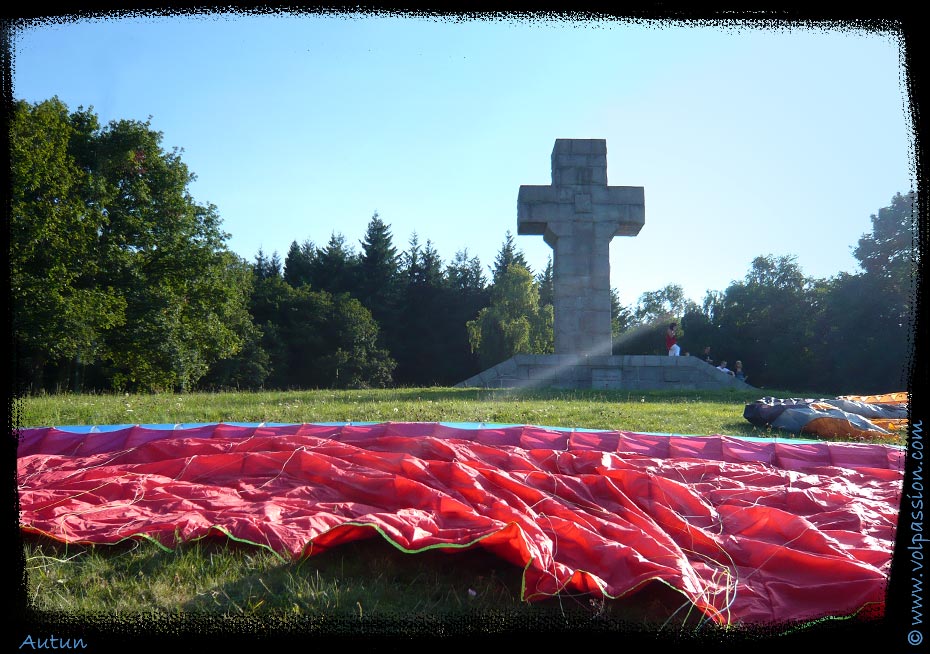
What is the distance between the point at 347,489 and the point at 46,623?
1.82 metres

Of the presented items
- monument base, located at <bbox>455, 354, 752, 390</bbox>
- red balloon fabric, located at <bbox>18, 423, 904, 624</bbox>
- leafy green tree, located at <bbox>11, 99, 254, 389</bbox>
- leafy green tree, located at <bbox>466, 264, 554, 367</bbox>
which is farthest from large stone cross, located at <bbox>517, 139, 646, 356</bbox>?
leafy green tree, located at <bbox>466, 264, 554, 367</bbox>

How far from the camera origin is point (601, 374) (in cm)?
1177

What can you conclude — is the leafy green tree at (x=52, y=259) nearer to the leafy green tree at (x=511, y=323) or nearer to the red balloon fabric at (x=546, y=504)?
the red balloon fabric at (x=546, y=504)

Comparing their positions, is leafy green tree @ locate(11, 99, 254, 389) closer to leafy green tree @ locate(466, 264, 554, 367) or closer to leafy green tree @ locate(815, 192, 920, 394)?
leafy green tree @ locate(466, 264, 554, 367)

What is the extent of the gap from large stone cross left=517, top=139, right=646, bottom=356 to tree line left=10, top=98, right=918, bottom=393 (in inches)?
312

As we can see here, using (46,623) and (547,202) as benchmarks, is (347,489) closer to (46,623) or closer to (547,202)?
(46,623)

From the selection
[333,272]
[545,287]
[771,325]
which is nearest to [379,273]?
[333,272]

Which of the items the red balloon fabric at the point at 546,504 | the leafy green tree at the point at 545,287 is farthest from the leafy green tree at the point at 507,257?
the red balloon fabric at the point at 546,504

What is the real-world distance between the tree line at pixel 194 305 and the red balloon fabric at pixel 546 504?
9247 mm

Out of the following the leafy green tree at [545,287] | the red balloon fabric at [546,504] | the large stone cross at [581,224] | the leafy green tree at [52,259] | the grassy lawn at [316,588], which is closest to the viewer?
the grassy lawn at [316,588]

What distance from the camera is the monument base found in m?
11.7

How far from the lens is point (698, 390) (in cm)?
1138

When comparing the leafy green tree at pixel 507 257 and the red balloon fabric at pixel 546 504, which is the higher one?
the leafy green tree at pixel 507 257

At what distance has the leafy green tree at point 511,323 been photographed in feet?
117
